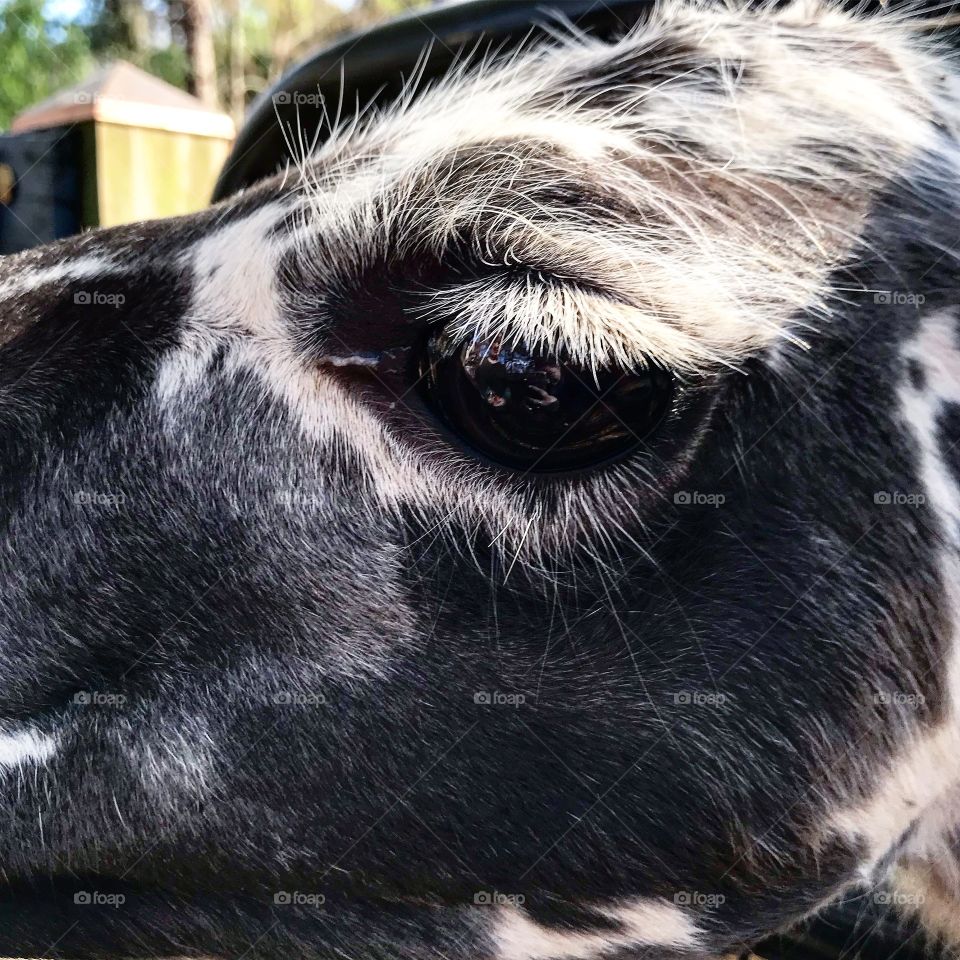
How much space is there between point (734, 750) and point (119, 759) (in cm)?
84

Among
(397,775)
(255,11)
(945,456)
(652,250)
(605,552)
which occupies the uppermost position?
(255,11)

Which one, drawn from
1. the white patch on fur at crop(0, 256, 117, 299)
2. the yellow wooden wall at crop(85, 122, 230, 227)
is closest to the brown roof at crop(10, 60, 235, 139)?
the yellow wooden wall at crop(85, 122, 230, 227)

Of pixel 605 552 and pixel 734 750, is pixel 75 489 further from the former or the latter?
pixel 734 750

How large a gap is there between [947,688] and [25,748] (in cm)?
126

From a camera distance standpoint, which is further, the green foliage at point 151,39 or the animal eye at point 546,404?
the green foliage at point 151,39

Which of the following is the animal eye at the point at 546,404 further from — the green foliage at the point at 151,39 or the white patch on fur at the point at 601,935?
the green foliage at the point at 151,39

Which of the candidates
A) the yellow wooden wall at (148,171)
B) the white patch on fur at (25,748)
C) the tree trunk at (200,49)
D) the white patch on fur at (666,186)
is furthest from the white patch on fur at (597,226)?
the tree trunk at (200,49)

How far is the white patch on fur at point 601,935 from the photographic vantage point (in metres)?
1.33

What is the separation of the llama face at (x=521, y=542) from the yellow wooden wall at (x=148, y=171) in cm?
382

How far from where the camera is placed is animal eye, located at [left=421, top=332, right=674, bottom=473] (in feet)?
3.98

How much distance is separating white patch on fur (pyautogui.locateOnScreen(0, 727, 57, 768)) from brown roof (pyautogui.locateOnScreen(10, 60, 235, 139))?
14.6ft

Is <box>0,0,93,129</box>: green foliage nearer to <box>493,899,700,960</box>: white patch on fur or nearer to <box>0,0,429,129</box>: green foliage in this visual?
<box>0,0,429,129</box>: green foliage

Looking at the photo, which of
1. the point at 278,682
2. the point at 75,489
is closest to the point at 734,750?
the point at 278,682

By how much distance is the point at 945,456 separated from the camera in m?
1.23
